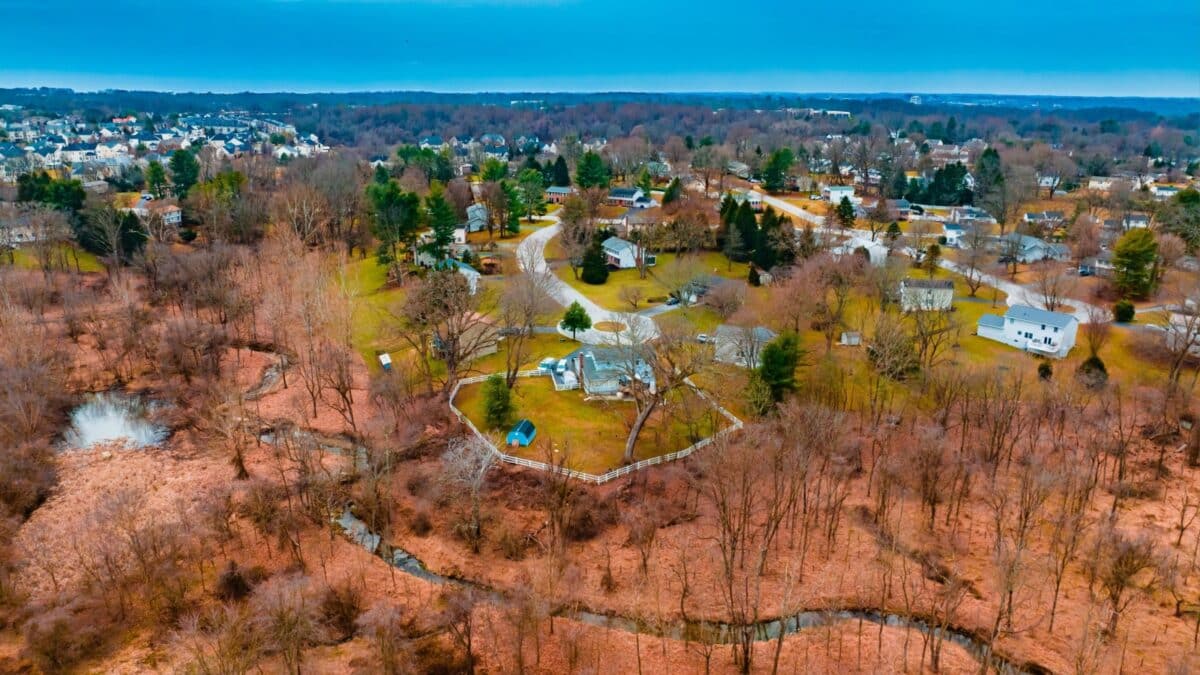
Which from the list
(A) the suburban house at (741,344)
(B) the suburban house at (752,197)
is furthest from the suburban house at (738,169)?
(A) the suburban house at (741,344)

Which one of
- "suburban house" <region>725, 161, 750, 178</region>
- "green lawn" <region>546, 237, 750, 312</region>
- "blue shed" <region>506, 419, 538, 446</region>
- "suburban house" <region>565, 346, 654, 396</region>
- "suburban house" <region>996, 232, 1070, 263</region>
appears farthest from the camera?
"suburban house" <region>725, 161, 750, 178</region>

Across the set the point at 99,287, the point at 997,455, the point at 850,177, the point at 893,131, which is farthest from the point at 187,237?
the point at 893,131

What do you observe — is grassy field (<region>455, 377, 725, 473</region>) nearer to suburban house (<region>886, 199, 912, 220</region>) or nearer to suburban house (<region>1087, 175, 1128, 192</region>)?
suburban house (<region>886, 199, 912, 220</region>)

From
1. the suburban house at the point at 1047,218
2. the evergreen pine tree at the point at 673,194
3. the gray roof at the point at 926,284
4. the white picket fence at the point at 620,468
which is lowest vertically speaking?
the white picket fence at the point at 620,468

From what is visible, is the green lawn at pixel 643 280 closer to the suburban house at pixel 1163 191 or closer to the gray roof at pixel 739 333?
the gray roof at pixel 739 333

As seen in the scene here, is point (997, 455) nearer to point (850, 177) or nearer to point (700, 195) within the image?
point (700, 195)

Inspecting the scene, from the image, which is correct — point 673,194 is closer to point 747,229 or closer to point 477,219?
point 747,229

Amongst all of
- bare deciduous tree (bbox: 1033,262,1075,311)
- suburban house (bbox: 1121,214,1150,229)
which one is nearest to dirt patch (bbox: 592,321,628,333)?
bare deciduous tree (bbox: 1033,262,1075,311)
